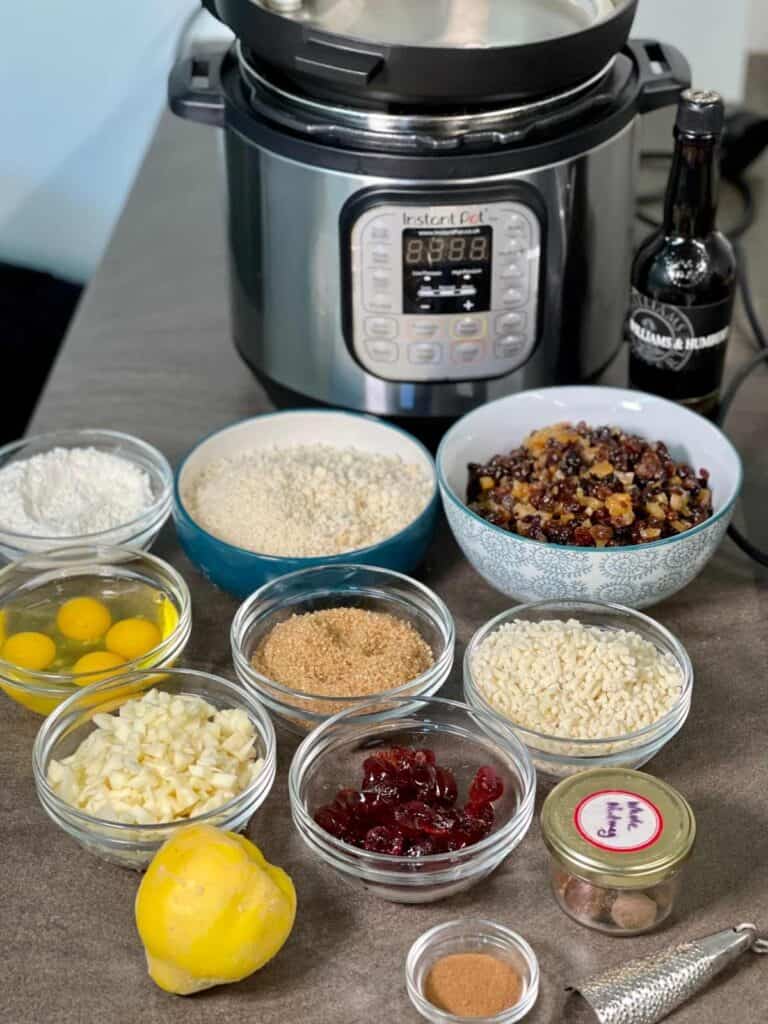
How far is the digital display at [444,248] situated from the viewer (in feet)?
3.49

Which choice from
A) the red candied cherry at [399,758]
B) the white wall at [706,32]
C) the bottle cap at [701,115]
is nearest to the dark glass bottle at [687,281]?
the bottle cap at [701,115]

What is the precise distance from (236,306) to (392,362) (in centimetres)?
19

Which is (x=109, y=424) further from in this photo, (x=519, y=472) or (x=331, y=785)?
(x=331, y=785)

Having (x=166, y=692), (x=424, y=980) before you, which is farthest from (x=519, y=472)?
(x=424, y=980)

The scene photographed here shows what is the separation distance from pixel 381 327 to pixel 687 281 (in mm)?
259

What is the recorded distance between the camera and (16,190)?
2.10m

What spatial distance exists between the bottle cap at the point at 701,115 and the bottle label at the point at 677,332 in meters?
0.14

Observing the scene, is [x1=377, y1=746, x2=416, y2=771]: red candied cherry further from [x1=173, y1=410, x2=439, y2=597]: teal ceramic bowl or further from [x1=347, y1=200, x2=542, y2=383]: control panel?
[x1=347, y1=200, x2=542, y2=383]: control panel

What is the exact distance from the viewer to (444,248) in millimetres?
1069

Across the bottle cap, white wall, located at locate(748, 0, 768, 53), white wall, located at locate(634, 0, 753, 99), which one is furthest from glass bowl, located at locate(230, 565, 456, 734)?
white wall, located at locate(748, 0, 768, 53)

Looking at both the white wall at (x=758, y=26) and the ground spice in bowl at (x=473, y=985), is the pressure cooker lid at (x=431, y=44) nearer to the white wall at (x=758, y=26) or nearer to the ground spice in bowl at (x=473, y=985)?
the ground spice in bowl at (x=473, y=985)

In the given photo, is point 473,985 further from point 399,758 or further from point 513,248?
point 513,248

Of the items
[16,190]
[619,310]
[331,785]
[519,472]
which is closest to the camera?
[331,785]

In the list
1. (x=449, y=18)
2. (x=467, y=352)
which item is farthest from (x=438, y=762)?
(x=449, y=18)
